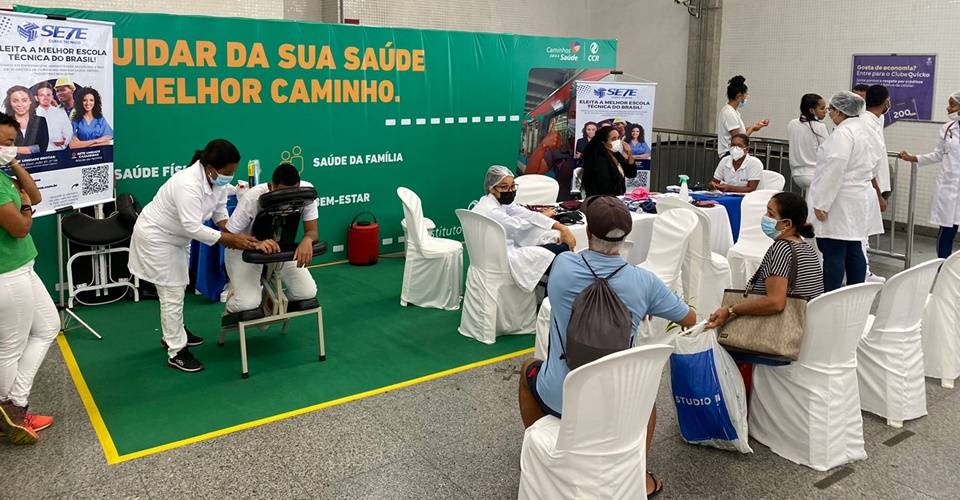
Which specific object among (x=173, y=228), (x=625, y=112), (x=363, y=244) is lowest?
(x=363, y=244)

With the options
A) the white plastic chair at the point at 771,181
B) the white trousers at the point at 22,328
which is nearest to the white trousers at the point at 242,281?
the white trousers at the point at 22,328

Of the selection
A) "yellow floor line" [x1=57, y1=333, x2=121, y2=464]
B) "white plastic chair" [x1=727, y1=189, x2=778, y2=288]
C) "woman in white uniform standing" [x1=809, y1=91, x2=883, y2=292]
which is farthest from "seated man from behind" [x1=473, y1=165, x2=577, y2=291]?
"yellow floor line" [x1=57, y1=333, x2=121, y2=464]

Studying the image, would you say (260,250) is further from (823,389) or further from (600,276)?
(823,389)

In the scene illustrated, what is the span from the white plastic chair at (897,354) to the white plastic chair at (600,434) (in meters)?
1.96

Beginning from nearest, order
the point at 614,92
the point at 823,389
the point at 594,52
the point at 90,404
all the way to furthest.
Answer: the point at 823,389 < the point at 90,404 < the point at 614,92 < the point at 594,52

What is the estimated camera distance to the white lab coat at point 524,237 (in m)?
5.67

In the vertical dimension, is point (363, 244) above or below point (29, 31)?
below

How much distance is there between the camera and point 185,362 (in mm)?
5098

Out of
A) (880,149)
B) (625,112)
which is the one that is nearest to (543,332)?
(880,149)

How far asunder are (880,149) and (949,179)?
4.20 ft

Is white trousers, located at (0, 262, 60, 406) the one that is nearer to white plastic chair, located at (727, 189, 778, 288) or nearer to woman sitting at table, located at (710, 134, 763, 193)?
white plastic chair, located at (727, 189, 778, 288)

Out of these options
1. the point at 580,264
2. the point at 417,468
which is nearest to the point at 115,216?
the point at 417,468

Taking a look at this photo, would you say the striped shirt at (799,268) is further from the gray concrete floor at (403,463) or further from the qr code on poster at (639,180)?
the qr code on poster at (639,180)

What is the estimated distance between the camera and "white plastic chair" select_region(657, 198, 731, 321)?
5645 millimetres
